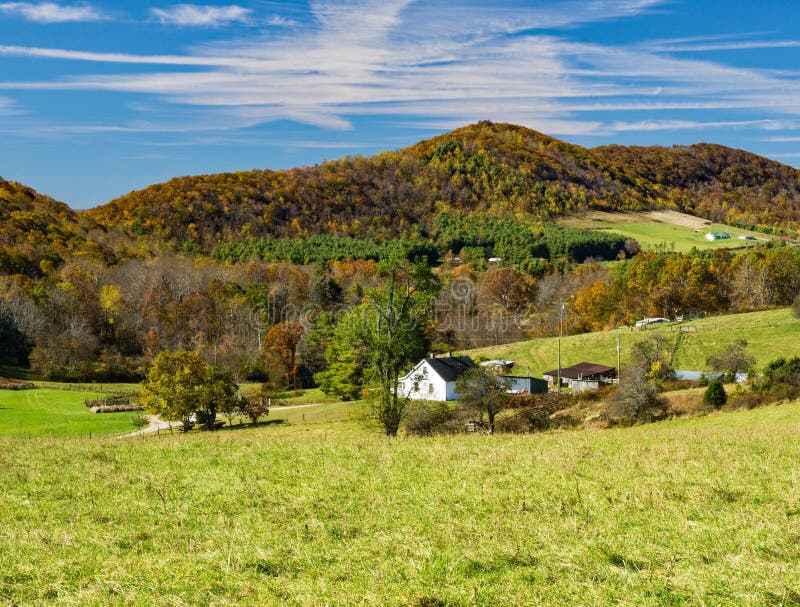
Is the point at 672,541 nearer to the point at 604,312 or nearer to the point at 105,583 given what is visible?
the point at 105,583

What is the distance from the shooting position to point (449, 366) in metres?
68.3

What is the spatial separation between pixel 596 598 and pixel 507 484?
518cm

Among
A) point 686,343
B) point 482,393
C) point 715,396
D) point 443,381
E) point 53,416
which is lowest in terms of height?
point 53,416

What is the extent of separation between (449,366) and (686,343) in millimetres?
26706

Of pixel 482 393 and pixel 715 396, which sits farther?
pixel 715 396

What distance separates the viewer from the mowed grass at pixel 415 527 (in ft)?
24.5

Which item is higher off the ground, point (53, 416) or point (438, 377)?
point (438, 377)

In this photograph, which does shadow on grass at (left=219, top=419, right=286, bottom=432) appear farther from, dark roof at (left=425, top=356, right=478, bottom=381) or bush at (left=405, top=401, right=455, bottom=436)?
bush at (left=405, top=401, right=455, bottom=436)

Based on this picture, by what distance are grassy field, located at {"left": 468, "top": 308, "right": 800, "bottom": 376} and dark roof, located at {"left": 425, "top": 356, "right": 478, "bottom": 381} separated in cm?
747

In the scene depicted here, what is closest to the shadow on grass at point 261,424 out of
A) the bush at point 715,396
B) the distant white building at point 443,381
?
the distant white building at point 443,381

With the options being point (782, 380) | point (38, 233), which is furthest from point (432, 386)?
point (38, 233)

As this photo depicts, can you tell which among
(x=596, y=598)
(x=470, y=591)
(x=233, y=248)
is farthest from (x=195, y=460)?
(x=233, y=248)

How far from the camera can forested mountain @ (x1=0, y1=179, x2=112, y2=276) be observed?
5084 inches

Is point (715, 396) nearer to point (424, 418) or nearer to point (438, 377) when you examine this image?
point (424, 418)
